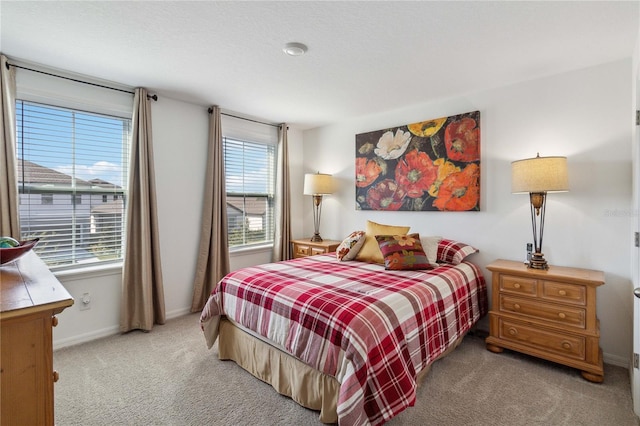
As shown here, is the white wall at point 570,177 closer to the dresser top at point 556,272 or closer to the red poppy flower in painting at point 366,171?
the dresser top at point 556,272

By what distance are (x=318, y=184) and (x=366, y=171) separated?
65cm

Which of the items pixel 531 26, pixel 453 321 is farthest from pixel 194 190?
pixel 531 26

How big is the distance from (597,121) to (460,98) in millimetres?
1157

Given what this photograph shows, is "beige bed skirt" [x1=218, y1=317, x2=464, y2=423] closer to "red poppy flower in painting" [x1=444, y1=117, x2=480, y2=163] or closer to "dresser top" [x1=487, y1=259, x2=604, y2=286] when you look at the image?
"dresser top" [x1=487, y1=259, x2=604, y2=286]

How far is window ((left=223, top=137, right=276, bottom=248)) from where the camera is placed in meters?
4.04

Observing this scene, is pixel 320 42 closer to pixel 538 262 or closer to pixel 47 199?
pixel 538 262

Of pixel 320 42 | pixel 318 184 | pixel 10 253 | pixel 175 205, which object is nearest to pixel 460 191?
pixel 318 184

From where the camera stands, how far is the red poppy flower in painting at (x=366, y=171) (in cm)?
390

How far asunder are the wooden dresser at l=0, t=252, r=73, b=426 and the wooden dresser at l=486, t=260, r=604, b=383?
112 inches

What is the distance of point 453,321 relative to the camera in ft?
7.97

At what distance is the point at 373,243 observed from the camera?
10.3 feet

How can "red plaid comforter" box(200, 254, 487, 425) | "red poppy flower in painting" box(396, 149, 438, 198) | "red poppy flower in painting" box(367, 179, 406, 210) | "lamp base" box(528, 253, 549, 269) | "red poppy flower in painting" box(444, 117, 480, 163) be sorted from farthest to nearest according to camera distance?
"red poppy flower in painting" box(367, 179, 406, 210) < "red poppy flower in painting" box(396, 149, 438, 198) < "red poppy flower in painting" box(444, 117, 480, 163) < "lamp base" box(528, 253, 549, 269) < "red plaid comforter" box(200, 254, 487, 425)

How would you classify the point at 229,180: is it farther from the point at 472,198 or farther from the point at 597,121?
the point at 597,121

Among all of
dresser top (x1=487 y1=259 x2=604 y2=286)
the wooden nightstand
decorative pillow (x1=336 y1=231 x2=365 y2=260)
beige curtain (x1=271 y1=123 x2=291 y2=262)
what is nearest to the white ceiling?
beige curtain (x1=271 y1=123 x2=291 y2=262)
